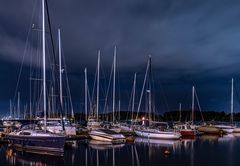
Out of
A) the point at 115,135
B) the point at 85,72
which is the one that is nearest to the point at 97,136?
the point at 115,135

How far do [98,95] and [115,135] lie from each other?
63.0ft

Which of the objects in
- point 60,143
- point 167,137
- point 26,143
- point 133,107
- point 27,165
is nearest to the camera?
point 27,165

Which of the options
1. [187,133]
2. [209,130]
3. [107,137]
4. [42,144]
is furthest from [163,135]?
[209,130]

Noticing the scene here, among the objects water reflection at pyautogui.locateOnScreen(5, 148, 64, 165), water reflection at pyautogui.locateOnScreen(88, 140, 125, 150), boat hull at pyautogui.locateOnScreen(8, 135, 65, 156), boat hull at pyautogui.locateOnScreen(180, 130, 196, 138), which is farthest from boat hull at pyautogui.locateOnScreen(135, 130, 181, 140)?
water reflection at pyautogui.locateOnScreen(5, 148, 64, 165)

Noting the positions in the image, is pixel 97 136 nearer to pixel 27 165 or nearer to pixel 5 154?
pixel 5 154

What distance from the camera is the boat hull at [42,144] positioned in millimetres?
37219

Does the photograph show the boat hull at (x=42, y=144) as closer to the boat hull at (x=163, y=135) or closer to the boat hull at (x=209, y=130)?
the boat hull at (x=163, y=135)

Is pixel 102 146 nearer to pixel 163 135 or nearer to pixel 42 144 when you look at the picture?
pixel 42 144

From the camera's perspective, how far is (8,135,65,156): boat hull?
37219 mm

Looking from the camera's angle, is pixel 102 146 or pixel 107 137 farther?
pixel 107 137

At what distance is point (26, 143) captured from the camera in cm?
3978

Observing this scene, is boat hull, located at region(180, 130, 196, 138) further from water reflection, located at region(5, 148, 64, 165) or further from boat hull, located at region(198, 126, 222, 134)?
water reflection, located at region(5, 148, 64, 165)

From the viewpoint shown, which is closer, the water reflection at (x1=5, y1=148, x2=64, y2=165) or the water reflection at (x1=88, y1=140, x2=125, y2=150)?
the water reflection at (x1=5, y1=148, x2=64, y2=165)

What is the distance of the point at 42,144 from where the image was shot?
37969 millimetres
